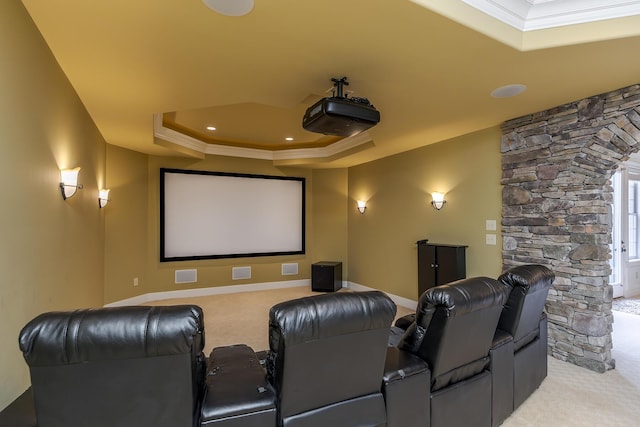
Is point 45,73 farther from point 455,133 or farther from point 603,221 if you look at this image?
point 603,221

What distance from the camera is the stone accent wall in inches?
121

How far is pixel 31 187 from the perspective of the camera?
199 centimetres

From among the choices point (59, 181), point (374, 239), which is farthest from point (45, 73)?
point (374, 239)

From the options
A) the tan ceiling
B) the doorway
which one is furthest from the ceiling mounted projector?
the doorway

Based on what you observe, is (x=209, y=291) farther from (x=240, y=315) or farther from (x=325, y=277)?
(x=325, y=277)

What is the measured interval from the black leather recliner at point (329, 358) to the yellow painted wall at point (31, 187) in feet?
4.85

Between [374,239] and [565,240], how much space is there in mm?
3291

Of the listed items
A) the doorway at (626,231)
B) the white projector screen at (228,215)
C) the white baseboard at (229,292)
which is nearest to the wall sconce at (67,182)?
the white baseboard at (229,292)

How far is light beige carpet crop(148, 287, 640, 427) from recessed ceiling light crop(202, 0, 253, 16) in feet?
10.8

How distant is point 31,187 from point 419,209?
4718 mm

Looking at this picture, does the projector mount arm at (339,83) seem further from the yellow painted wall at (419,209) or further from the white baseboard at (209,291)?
the white baseboard at (209,291)

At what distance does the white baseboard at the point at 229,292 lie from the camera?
536 cm

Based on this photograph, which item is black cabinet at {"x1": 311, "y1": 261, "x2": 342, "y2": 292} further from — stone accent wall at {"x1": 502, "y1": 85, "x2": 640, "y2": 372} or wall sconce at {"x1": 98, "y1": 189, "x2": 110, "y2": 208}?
wall sconce at {"x1": 98, "y1": 189, "x2": 110, "y2": 208}

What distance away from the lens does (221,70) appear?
2.58 meters
